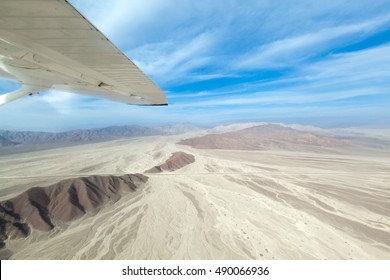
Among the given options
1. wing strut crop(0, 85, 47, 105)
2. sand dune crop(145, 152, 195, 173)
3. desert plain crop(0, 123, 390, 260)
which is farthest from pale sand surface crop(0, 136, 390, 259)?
wing strut crop(0, 85, 47, 105)

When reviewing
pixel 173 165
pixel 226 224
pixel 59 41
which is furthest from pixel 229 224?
pixel 173 165

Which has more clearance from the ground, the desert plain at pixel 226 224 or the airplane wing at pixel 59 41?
the airplane wing at pixel 59 41

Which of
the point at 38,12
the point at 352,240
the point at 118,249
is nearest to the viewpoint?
the point at 38,12

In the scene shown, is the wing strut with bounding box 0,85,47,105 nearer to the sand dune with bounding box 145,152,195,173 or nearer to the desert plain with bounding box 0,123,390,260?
the desert plain with bounding box 0,123,390,260

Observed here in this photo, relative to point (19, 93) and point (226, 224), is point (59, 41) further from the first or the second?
point (226, 224)

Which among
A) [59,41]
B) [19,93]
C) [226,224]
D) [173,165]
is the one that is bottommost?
[173,165]

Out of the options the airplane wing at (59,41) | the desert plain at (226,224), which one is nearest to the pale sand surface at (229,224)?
the desert plain at (226,224)

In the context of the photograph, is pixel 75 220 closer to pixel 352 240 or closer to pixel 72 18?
pixel 72 18

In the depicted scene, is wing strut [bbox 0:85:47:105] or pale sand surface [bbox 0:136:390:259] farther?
pale sand surface [bbox 0:136:390:259]

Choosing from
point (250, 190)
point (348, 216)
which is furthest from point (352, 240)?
point (250, 190)

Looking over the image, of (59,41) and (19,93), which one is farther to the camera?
(19,93)

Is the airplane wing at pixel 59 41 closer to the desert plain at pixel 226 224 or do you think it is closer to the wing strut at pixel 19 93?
the wing strut at pixel 19 93
